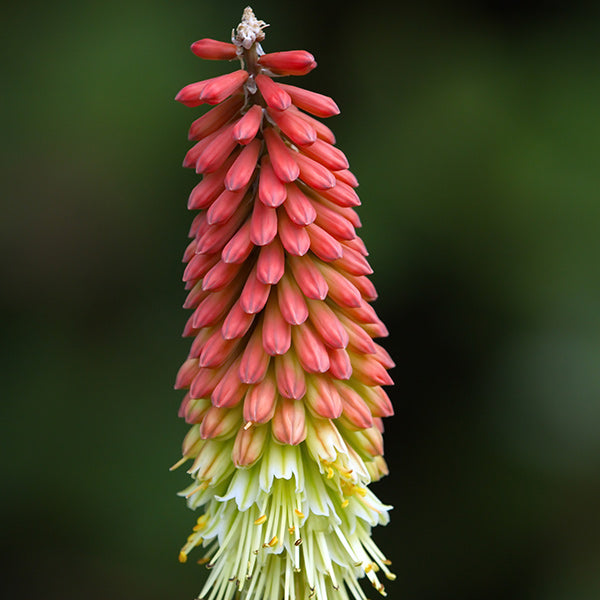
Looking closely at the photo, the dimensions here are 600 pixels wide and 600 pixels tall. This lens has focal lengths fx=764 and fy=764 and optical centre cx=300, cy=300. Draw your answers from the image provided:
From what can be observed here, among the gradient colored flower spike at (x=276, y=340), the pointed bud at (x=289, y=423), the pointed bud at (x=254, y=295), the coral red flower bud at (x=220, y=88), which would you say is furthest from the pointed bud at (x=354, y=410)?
the coral red flower bud at (x=220, y=88)

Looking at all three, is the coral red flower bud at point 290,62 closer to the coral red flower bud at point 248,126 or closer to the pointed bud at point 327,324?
the coral red flower bud at point 248,126

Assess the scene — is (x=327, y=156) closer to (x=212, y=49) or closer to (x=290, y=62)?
(x=290, y=62)

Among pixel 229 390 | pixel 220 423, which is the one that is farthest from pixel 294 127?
pixel 220 423

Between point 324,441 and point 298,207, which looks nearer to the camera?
point 298,207

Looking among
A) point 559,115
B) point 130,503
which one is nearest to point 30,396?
point 130,503

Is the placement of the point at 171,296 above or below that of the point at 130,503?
above

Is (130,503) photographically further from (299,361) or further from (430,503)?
(299,361)
